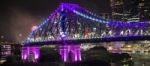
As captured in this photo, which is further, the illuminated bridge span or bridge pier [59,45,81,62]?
bridge pier [59,45,81,62]

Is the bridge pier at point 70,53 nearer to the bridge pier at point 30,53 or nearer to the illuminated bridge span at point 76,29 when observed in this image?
the illuminated bridge span at point 76,29

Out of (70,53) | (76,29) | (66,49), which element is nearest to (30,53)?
(70,53)

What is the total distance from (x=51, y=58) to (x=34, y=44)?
375 cm

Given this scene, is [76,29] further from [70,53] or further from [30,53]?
[30,53]

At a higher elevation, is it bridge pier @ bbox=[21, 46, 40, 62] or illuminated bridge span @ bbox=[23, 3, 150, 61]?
illuminated bridge span @ bbox=[23, 3, 150, 61]

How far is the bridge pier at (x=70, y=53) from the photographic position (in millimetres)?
62062

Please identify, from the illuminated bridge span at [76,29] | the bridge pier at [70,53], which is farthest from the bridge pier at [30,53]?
the bridge pier at [70,53]

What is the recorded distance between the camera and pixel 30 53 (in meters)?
69.6

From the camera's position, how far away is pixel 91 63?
57.2 m

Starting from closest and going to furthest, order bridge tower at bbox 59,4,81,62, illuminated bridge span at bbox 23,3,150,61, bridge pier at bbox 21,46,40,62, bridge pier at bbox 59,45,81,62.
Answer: illuminated bridge span at bbox 23,3,150,61
bridge tower at bbox 59,4,81,62
bridge pier at bbox 59,45,81,62
bridge pier at bbox 21,46,40,62

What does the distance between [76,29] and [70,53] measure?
410 centimetres

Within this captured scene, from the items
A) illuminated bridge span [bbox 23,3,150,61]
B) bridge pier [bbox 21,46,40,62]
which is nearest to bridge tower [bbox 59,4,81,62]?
illuminated bridge span [bbox 23,3,150,61]

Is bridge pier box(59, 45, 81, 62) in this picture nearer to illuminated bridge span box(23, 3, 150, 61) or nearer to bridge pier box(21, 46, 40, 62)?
illuminated bridge span box(23, 3, 150, 61)

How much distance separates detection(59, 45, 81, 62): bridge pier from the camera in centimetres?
6206
